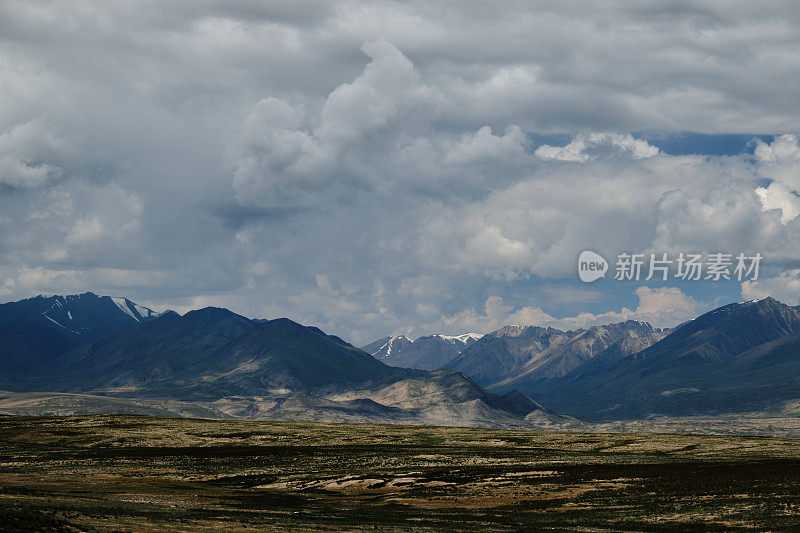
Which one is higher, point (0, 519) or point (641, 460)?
point (0, 519)

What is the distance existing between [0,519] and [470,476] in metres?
67.8

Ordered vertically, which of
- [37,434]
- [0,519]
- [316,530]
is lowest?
[37,434]

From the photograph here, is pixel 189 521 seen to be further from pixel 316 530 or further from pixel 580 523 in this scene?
pixel 580 523

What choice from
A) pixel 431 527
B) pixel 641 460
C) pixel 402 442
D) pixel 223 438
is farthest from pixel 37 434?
pixel 431 527

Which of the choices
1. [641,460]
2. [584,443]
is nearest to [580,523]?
[641,460]

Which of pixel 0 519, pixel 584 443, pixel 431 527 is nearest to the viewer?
Result: pixel 0 519

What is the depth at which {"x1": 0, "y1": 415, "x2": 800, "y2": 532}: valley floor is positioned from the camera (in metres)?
61.2

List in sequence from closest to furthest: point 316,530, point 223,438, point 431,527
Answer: point 316,530 → point 431,527 → point 223,438

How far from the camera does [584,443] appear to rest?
163000 mm

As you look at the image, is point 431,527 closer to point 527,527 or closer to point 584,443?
point 527,527

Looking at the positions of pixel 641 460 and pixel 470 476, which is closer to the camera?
pixel 470 476

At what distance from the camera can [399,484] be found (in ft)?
313

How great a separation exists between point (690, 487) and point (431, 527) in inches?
1410

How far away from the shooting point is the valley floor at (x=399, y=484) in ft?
201
